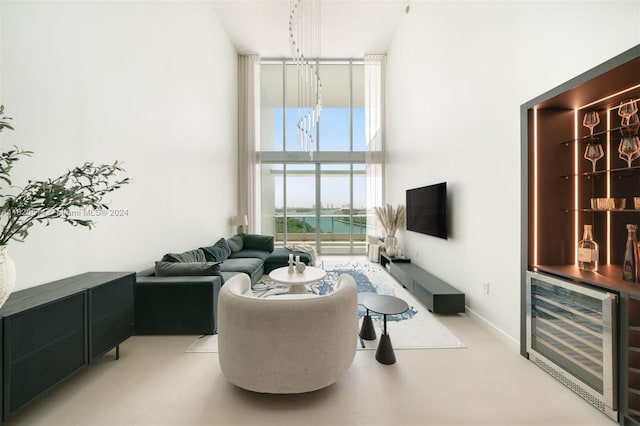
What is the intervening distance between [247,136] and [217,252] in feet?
12.1

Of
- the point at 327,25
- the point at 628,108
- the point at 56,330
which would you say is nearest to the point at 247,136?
the point at 327,25

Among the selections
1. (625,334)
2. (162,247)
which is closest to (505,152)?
(625,334)

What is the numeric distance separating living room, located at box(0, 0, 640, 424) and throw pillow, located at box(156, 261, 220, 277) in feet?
1.25

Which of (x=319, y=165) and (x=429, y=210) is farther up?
(x=319, y=165)

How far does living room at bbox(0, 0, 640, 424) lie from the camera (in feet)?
6.05

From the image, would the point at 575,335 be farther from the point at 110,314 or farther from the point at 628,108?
the point at 110,314

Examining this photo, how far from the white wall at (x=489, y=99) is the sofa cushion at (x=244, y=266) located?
9.36 feet

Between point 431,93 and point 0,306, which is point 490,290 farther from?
point 0,306

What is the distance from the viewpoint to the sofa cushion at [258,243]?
561 centimetres

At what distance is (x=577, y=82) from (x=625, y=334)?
160cm

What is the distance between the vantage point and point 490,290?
2766mm

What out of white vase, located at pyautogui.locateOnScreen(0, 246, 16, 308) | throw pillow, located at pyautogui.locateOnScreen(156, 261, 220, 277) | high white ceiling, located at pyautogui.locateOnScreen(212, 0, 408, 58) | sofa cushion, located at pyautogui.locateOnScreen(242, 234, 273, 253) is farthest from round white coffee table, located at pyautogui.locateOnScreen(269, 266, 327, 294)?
high white ceiling, located at pyautogui.locateOnScreen(212, 0, 408, 58)

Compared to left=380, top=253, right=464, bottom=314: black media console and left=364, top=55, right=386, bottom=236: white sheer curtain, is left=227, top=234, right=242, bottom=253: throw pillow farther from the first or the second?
left=364, top=55, right=386, bottom=236: white sheer curtain

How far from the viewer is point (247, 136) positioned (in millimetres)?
6805
